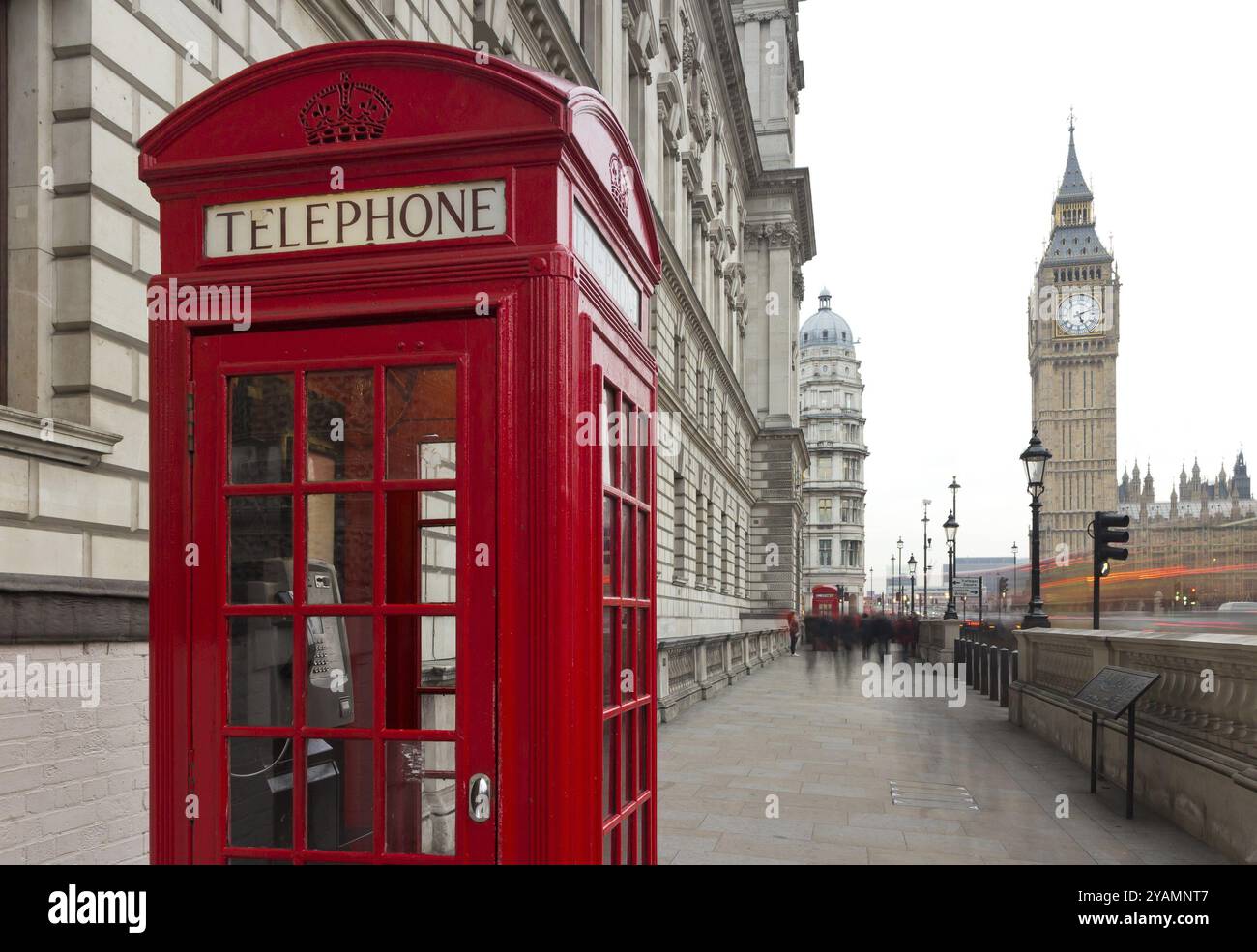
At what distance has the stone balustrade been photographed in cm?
699

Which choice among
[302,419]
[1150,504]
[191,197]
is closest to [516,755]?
[302,419]

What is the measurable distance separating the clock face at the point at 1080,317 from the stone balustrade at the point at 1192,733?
127267 mm

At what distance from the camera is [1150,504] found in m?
140

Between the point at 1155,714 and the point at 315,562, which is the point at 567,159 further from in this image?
the point at 1155,714

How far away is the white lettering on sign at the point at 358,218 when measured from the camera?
2.68 meters

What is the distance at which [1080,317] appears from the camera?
127375 mm

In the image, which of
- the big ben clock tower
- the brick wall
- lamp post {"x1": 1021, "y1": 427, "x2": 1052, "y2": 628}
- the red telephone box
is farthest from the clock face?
the red telephone box

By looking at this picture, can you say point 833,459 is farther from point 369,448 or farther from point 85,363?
point 369,448

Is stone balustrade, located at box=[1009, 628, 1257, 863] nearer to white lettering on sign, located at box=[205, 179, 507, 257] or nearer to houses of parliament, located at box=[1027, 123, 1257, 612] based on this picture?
white lettering on sign, located at box=[205, 179, 507, 257]

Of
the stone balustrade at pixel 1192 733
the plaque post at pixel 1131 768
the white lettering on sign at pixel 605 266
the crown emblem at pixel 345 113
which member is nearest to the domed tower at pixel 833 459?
the stone balustrade at pixel 1192 733

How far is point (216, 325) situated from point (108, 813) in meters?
3.37

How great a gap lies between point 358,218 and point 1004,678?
17645 mm

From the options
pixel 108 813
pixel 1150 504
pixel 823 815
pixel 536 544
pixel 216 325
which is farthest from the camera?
pixel 1150 504

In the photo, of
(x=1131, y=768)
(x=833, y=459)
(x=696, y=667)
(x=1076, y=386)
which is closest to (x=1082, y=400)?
(x=1076, y=386)
